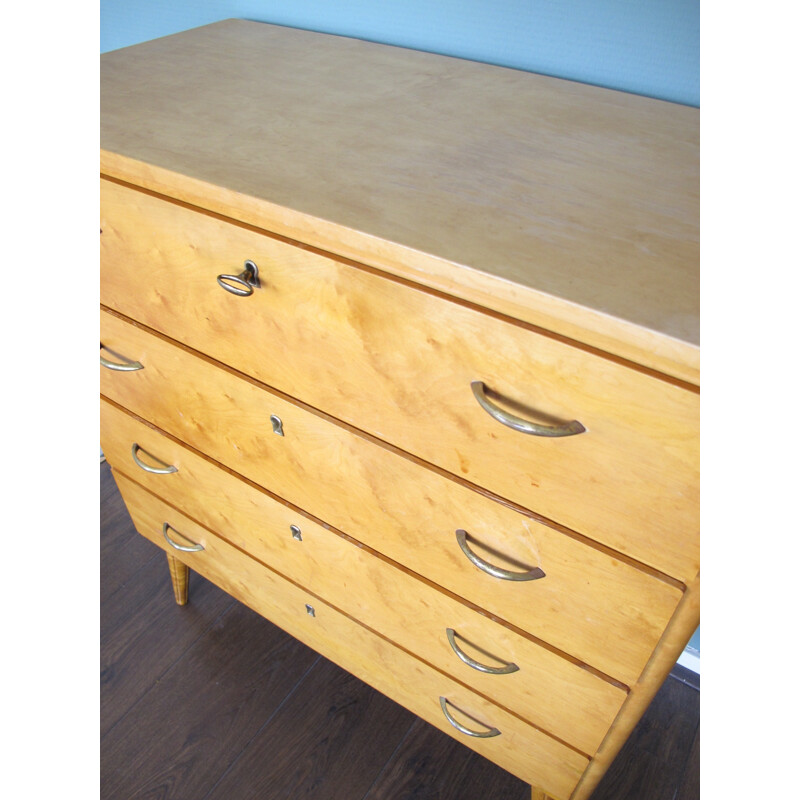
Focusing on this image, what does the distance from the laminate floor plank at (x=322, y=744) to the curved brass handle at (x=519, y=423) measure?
90 centimetres

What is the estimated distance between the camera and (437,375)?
62 centimetres

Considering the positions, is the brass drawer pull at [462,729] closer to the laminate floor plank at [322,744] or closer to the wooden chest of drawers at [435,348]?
the wooden chest of drawers at [435,348]

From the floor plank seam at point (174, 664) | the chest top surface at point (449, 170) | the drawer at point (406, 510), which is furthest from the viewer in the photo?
the floor plank seam at point (174, 664)

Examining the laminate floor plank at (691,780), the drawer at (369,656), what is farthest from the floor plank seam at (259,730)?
Answer: the laminate floor plank at (691,780)

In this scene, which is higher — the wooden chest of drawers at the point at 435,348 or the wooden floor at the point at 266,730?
the wooden chest of drawers at the point at 435,348

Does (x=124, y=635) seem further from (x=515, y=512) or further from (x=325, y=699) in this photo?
(x=515, y=512)

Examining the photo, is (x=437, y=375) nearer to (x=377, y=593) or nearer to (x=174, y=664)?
(x=377, y=593)

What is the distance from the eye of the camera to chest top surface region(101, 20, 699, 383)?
51 cm

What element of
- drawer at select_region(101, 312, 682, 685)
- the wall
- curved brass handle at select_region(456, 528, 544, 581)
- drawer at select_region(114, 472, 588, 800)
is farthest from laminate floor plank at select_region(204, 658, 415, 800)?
the wall

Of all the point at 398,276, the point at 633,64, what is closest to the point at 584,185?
the point at 398,276

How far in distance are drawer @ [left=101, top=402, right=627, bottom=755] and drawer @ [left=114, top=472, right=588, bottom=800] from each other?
38mm

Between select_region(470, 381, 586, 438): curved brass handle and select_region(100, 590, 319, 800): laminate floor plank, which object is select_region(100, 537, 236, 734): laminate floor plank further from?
select_region(470, 381, 586, 438): curved brass handle

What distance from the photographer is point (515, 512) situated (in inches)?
26.2

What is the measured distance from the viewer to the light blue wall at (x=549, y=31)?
2.59 ft
